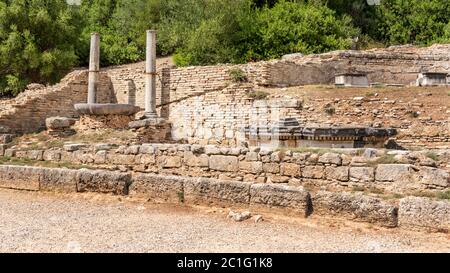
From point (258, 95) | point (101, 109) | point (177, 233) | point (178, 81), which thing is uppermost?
point (178, 81)

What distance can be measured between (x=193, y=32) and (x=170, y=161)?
19132mm

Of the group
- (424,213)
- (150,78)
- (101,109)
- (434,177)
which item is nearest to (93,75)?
(150,78)

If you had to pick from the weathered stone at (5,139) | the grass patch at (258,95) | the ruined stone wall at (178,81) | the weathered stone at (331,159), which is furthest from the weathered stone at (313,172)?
the ruined stone wall at (178,81)

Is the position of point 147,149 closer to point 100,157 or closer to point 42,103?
point 100,157

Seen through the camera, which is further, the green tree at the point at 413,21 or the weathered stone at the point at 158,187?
the green tree at the point at 413,21

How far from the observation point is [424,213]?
17.5 ft

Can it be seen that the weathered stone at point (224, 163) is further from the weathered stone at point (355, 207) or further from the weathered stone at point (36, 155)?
the weathered stone at point (36, 155)

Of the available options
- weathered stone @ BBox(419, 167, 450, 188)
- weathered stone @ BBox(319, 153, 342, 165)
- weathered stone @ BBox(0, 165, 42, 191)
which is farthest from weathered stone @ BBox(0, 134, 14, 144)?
weathered stone @ BBox(419, 167, 450, 188)

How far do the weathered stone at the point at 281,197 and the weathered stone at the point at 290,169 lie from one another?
547mm

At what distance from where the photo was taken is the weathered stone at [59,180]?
328 inches

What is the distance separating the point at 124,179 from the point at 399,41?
31416 mm

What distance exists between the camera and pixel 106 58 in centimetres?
3231
